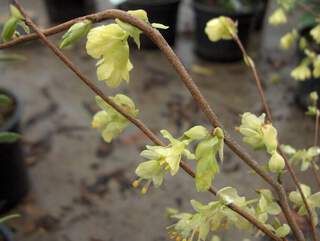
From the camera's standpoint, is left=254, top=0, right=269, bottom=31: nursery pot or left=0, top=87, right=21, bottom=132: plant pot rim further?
left=254, top=0, right=269, bottom=31: nursery pot

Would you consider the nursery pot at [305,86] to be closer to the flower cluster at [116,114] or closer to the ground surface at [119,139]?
the ground surface at [119,139]

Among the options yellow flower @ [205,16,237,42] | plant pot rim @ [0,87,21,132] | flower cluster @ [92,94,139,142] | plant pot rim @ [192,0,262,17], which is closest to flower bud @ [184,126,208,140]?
flower cluster @ [92,94,139,142]

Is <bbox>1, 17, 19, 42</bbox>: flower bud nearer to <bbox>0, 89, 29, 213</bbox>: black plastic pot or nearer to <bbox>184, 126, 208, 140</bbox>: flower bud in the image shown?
<bbox>184, 126, 208, 140</bbox>: flower bud

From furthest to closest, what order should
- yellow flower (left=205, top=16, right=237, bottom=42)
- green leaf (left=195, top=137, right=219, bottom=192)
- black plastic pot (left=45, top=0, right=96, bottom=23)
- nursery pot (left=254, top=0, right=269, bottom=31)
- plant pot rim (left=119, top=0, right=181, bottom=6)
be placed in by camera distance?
black plastic pot (left=45, top=0, right=96, bottom=23)
nursery pot (left=254, top=0, right=269, bottom=31)
plant pot rim (left=119, top=0, right=181, bottom=6)
yellow flower (left=205, top=16, right=237, bottom=42)
green leaf (left=195, top=137, right=219, bottom=192)

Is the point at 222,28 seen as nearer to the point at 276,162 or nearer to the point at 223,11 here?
the point at 276,162

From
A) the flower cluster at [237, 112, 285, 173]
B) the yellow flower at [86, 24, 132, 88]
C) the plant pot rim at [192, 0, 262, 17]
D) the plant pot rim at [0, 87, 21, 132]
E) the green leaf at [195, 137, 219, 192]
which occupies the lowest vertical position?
the plant pot rim at [192, 0, 262, 17]

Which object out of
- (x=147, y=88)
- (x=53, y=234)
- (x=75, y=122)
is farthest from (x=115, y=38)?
(x=147, y=88)

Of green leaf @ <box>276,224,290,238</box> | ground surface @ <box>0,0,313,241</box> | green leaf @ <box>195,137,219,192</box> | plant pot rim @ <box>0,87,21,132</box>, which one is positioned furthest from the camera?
ground surface @ <box>0,0,313,241</box>
